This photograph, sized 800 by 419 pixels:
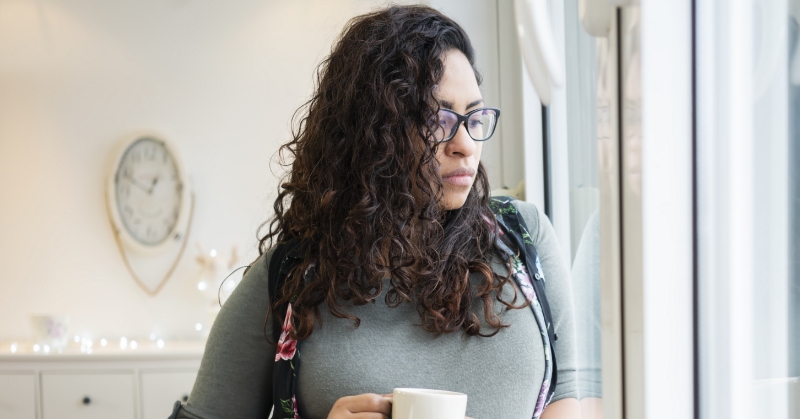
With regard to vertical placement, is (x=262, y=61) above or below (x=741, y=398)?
above

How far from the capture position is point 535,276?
3.28ft

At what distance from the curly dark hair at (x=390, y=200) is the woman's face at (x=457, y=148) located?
0.01m

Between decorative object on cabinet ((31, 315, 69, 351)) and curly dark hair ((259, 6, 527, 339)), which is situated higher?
curly dark hair ((259, 6, 527, 339))

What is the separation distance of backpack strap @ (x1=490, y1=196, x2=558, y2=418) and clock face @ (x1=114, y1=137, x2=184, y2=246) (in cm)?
205

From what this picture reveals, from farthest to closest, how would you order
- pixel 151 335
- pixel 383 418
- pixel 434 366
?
pixel 151 335
pixel 434 366
pixel 383 418

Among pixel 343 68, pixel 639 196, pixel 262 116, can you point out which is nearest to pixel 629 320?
pixel 639 196

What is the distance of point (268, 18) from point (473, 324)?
86.3 inches

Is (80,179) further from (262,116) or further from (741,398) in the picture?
(741,398)

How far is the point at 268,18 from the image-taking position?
9.27 ft

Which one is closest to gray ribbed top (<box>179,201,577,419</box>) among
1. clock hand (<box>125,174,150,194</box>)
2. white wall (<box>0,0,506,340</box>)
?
white wall (<box>0,0,506,340</box>)

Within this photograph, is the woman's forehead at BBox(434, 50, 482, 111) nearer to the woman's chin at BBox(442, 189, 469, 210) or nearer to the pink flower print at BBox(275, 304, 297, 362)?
the woman's chin at BBox(442, 189, 469, 210)

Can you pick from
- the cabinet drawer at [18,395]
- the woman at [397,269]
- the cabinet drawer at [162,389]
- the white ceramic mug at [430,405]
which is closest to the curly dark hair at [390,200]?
the woman at [397,269]

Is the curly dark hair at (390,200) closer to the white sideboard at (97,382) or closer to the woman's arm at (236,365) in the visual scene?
the woman's arm at (236,365)

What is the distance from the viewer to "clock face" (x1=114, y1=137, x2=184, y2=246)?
281 cm
